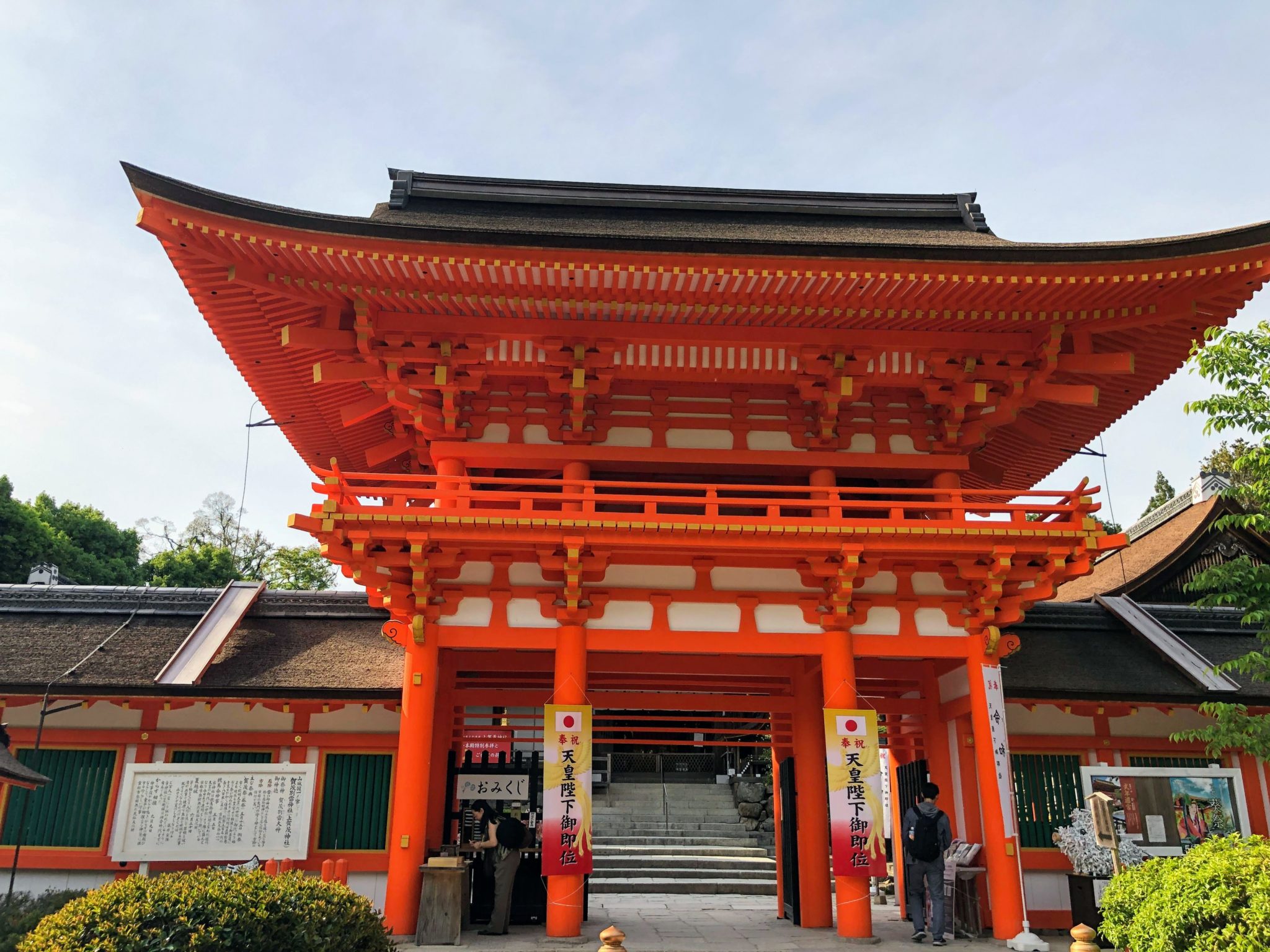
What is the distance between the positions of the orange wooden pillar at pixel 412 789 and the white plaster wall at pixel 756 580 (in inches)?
144

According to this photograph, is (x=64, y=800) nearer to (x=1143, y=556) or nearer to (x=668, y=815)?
(x=668, y=815)

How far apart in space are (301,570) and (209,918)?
45.1m

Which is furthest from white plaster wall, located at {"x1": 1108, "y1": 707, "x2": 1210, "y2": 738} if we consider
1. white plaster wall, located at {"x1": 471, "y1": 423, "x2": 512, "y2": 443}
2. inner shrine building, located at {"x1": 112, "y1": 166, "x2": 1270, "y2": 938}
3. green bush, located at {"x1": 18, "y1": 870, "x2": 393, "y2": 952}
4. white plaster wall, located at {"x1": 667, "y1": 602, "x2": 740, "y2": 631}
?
green bush, located at {"x1": 18, "y1": 870, "x2": 393, "y2": 952}

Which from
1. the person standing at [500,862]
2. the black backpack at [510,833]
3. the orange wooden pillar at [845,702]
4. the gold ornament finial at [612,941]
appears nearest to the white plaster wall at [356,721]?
the person standing at [500,862]

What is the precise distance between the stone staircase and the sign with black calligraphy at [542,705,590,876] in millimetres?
8926

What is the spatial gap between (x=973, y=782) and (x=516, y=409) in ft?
26.1

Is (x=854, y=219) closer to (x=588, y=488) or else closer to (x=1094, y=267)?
(x=1094, y=267)

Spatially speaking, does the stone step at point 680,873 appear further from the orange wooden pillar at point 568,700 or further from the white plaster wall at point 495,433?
the white plaster wall at point 495,433

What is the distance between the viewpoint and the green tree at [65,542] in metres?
41.3

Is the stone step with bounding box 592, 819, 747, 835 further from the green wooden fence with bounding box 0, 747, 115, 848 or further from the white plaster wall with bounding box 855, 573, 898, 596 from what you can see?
the white plaster wall with bounding box 855, 573, 898, 596

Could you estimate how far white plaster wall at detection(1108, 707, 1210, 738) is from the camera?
13.6m

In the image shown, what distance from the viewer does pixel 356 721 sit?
12.9 metres

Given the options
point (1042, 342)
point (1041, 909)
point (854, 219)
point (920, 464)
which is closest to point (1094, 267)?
point (1042, 342)

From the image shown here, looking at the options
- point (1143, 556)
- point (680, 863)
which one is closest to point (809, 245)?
point (680, 863)
